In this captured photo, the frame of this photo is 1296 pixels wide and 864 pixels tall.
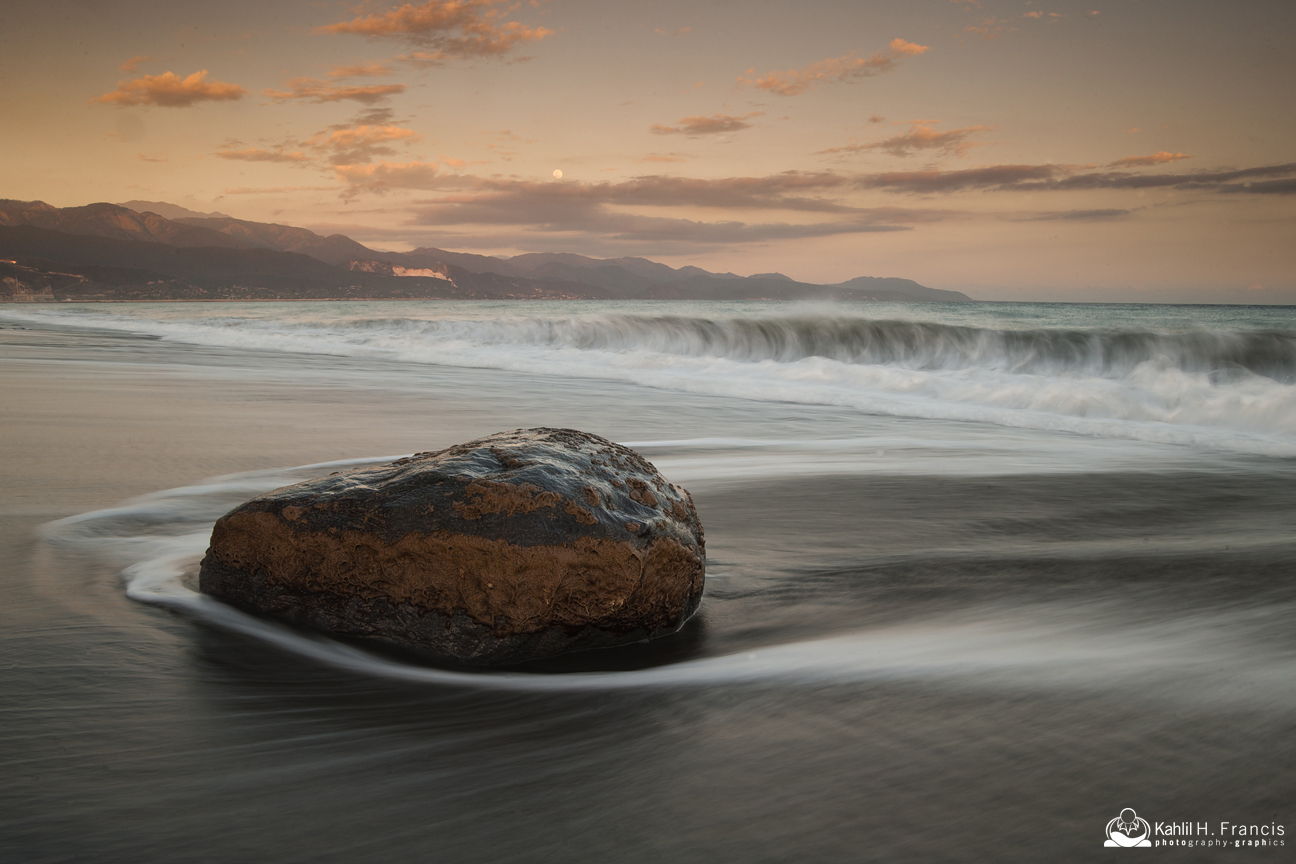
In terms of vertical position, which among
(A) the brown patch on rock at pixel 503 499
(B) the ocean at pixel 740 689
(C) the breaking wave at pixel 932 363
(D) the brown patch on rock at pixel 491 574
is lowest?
(B) the ocean at pixel 740 689

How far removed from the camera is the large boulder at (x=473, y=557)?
2400 millimetres

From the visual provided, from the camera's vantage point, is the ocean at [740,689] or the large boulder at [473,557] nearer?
the ocean at [740,689]

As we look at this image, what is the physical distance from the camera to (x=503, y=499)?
2473 millimetres

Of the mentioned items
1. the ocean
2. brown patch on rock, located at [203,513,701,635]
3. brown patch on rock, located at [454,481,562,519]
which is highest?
brown patch on rock, located at [454,481,562,519]

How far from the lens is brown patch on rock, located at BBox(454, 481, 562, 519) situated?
2.46m

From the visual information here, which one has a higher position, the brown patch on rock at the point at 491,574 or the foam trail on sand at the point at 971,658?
the brown patch on rock at the point at 491,574

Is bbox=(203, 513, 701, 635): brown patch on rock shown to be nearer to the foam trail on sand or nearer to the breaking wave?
the foam trail on sand

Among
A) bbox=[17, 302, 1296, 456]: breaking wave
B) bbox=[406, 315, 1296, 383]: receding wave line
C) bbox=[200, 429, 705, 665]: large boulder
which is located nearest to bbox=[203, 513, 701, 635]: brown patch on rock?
bbox=[200, 429, 705, 665]: large boulder

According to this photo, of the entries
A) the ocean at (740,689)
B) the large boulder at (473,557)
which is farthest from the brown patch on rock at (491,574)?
the ocean at (740,689)

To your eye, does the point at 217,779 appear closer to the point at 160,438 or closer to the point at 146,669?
the point at 146,669

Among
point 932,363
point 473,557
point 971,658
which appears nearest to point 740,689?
point 971,658

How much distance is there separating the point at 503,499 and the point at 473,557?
0.64 ft

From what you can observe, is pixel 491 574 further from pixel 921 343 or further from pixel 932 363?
pixel 921 343

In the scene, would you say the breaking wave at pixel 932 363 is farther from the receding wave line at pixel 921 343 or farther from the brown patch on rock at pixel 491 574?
the brown patch on rock at pixel 491 574
